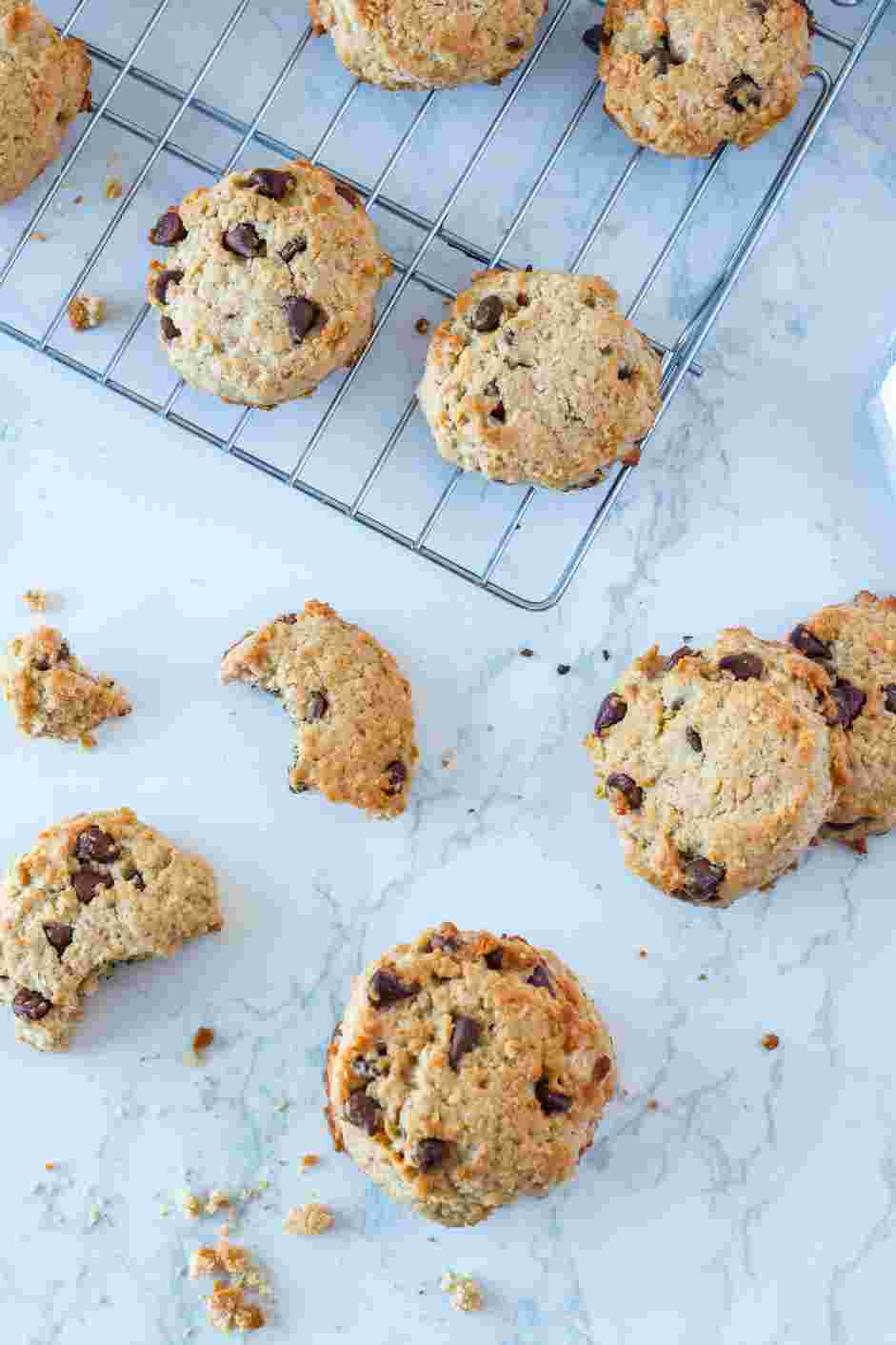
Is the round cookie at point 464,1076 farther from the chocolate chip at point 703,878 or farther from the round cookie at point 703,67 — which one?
the round cookie at point 703,67

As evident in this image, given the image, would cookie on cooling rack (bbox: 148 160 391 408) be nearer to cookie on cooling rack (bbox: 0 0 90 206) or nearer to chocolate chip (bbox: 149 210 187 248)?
chocolate chip (bbox: 149 210 187 248)

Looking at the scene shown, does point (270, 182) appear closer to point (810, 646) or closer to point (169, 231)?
point (169, 231)

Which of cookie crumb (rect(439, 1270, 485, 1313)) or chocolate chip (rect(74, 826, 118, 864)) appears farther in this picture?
cookie crumb (rect(439, 1270, 485, 1313))

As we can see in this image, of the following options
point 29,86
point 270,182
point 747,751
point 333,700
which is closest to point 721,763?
point 747,751

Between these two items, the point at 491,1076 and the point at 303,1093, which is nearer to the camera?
the point at 491,1076

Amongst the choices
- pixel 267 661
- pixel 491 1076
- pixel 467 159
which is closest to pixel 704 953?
pixel 491 1076

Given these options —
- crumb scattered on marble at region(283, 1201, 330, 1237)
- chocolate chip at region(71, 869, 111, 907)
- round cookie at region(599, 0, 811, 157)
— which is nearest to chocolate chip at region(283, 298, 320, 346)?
round cookie at region(599, 0, 811, 157)

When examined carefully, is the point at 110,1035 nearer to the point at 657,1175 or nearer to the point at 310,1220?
the point at 310,1220
